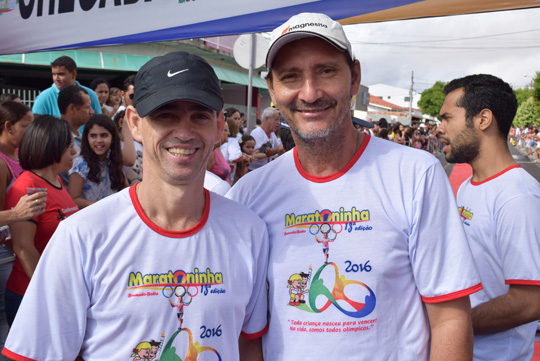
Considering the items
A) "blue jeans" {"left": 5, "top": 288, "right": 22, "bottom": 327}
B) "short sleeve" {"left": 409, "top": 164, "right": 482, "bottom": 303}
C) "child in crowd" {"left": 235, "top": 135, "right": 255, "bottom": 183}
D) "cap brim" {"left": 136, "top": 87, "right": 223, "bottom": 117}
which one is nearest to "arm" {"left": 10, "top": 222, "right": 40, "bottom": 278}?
"blue jeans" {"left": 5, "top": 288, "right": 22, "bottom": 327}

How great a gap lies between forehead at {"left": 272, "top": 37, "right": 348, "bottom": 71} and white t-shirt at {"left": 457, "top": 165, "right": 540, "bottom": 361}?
3.39 feet

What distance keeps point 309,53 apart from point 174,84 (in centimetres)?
54

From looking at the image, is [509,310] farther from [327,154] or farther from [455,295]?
[327,154]

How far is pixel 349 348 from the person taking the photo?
5.34ft

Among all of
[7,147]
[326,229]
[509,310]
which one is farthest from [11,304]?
[509,310]

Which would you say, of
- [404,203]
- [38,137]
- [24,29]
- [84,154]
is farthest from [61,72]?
[404,203]

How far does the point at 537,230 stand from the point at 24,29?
3.16 metres

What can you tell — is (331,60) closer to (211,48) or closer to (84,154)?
(84,154)

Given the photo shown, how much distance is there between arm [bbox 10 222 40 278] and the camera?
122 inches

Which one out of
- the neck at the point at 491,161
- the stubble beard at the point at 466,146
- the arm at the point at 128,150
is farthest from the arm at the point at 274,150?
the neck at the point at 491,161

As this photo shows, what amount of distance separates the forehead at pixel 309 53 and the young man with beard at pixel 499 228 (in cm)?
104

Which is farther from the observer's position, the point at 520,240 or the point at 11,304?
Answer: the point at 11,304

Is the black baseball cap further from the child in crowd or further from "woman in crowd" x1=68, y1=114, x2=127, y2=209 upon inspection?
the child in crowd

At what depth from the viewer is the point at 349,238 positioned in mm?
1696
